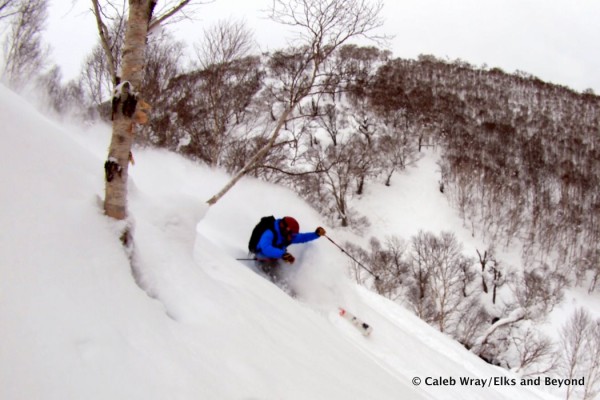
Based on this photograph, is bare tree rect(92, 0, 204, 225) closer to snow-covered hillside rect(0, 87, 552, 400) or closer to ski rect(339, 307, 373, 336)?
snow-covered hillside rect(0, 87, 552, 400)

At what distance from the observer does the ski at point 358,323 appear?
6.33 metres

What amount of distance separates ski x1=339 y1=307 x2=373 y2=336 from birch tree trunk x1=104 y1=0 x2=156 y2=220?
4.85m

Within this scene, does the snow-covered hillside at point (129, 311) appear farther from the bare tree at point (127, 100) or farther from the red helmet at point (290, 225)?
the red helmet at point (290, 225)

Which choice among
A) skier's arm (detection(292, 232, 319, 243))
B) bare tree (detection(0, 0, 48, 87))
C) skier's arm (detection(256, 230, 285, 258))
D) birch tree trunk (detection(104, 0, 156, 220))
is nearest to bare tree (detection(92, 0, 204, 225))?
birch tree trunk (detection(104, 0, 156, 220))

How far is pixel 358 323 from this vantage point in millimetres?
6387

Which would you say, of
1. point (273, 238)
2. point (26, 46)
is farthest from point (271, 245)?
point (26, 46)

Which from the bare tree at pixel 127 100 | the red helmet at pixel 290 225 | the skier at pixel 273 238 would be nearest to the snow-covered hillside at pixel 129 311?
the bare tree at pixel 127 100

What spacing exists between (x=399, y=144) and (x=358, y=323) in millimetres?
43667

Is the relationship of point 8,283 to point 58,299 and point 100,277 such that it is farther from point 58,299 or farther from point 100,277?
point 100,277

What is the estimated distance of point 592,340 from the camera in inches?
1059

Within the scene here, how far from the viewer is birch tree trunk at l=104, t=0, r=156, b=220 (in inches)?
102

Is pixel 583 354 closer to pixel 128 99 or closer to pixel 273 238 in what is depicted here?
pixel 273 238

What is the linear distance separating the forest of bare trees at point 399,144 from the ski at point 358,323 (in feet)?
8.98

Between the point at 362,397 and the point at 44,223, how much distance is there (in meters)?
2.93
